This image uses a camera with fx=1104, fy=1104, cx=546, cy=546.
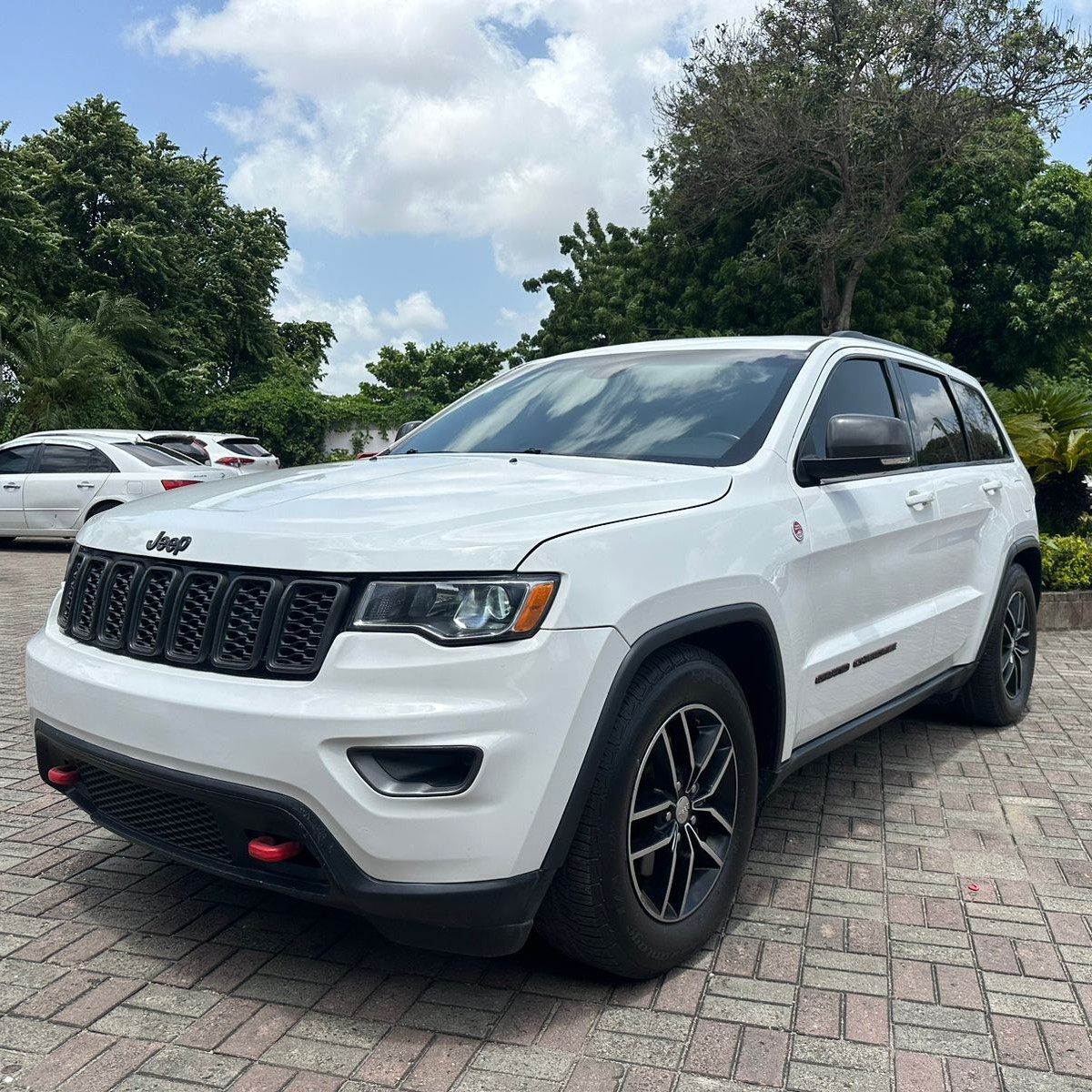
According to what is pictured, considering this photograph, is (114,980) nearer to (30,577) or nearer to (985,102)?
(30,577)

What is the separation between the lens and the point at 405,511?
2.78 meters

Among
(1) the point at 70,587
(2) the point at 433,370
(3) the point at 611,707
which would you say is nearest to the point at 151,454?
(1) the point at 70,587

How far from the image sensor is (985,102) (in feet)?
76.2

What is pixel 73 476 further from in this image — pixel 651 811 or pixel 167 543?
pixel 651 811

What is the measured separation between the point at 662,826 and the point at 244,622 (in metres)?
1.23

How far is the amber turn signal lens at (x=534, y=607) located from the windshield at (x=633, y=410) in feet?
3.61

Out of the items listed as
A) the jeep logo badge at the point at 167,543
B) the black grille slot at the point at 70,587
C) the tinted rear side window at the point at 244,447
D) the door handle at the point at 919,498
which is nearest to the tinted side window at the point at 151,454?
the tinted rear side window at the point at 244,447

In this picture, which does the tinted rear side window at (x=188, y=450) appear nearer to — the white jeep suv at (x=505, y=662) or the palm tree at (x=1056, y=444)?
the palm tree at (x=1056, y=444)

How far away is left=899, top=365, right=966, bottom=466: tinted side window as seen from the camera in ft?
15.3

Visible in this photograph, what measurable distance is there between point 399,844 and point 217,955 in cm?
97

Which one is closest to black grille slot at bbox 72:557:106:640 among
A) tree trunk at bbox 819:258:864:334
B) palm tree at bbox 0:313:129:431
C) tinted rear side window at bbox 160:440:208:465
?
tinted rear side window at bbox 160:440:208:465

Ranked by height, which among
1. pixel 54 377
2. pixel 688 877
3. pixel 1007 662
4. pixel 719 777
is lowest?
pixel 1007 662

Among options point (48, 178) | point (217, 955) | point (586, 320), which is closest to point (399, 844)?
point (217, 955)

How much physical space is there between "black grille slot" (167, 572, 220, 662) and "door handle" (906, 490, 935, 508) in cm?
265
